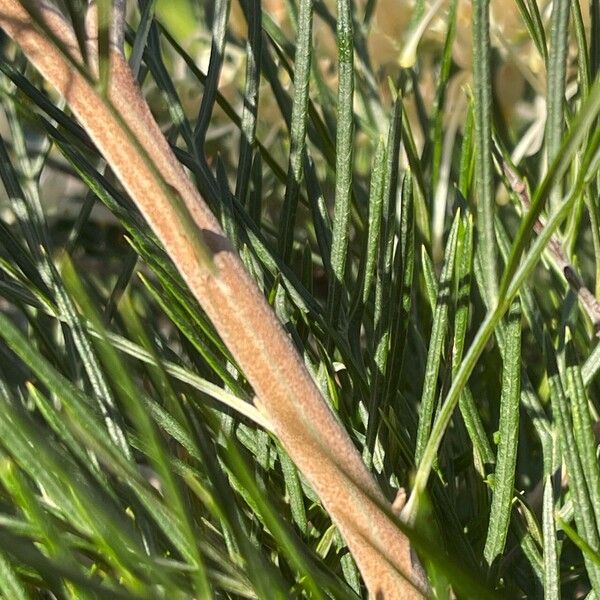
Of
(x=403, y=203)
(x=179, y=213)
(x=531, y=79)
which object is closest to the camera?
(x=179, y=213)

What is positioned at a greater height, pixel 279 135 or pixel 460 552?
pixel 279 135

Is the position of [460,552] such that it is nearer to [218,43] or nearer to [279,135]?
[218,43]

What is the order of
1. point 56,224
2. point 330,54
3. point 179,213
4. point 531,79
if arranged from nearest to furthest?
point 179,213 → point 531,79 → point 330,54 → point 56,224

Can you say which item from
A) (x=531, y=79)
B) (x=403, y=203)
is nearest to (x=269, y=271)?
(x=403, y=203)

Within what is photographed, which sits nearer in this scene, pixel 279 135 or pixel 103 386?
pixel 103 386
